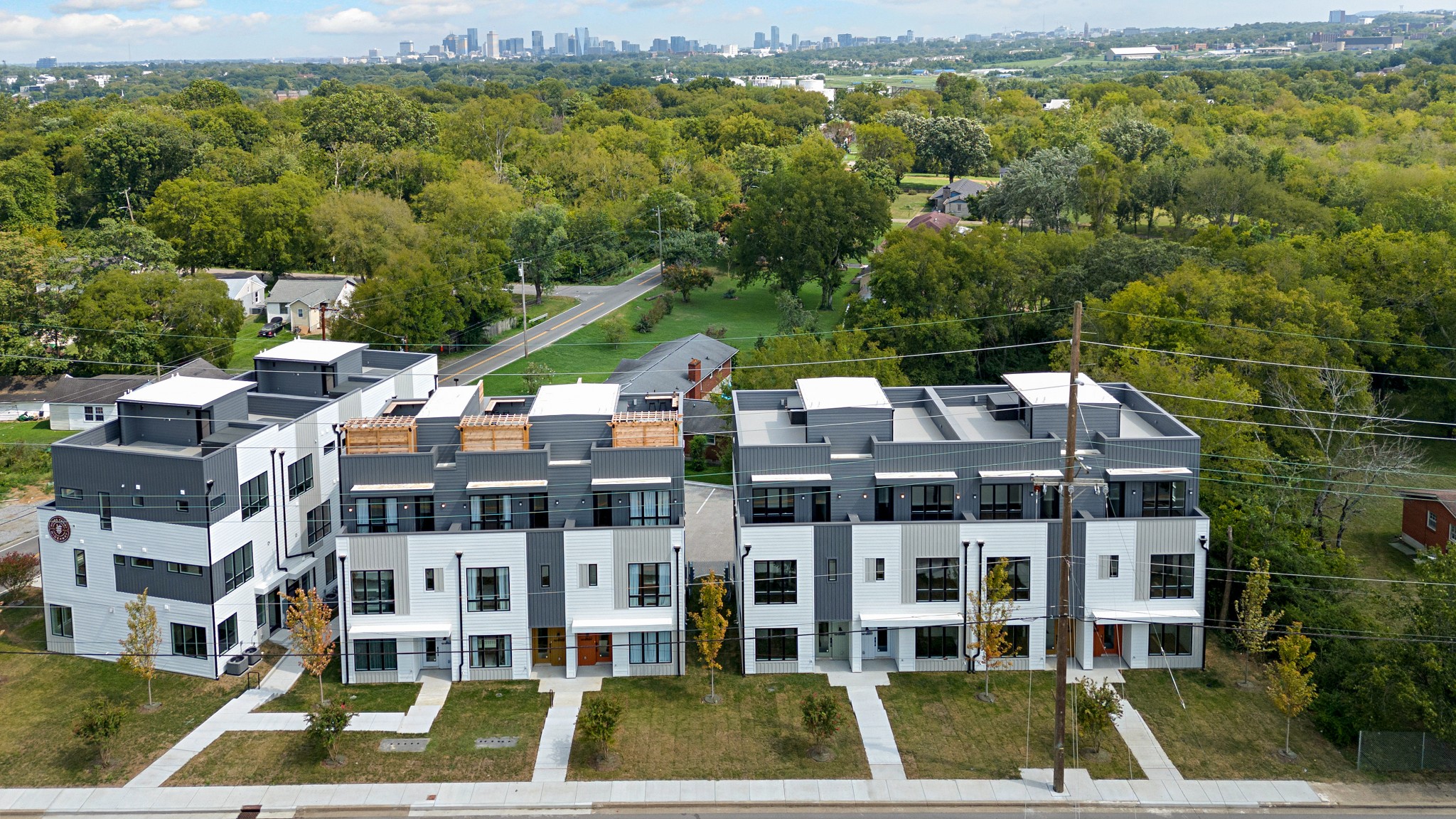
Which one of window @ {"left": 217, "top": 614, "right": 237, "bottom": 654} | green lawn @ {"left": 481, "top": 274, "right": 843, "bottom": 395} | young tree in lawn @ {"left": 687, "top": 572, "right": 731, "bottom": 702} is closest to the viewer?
young tree in lawn @ {"left": 687, "top": 572, "right": 731, "bottom": 702}

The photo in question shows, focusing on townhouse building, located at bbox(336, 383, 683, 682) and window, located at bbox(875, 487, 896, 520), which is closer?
townhouse building, located at bbox(336, 383, 683, 682)

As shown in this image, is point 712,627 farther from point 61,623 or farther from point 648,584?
point 61,623

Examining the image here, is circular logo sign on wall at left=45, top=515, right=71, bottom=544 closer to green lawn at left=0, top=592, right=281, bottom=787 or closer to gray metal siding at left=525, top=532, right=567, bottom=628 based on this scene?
green lawn at left=0, top=592, right=281, bottom=787

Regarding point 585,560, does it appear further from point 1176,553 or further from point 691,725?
point 1176,553

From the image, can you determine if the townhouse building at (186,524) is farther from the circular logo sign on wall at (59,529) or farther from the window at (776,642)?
the window at (776,642)

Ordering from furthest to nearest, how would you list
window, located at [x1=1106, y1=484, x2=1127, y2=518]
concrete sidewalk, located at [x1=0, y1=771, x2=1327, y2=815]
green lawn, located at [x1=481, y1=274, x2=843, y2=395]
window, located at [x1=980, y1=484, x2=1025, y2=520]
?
green lawn, located at [x1=481, y1=274, x2=843, y2=395], window, located at [x1=1106, y1=484, x2=1127, y2=518], window, located at [x1=980, y1=484, x2=1025, y2=520], concrete sidewalk, located at [x1=0, y1=771, x2=1327, y2=815]

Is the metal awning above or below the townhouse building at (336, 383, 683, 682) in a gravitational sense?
below

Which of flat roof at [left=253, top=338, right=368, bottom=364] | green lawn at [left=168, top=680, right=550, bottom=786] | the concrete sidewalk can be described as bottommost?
the concrete sidewalk

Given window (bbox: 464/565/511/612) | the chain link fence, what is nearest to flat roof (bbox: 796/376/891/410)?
window (bbox: 464/565/511/612)

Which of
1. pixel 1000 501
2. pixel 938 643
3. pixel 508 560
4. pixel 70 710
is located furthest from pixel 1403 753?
pixel 70 710
